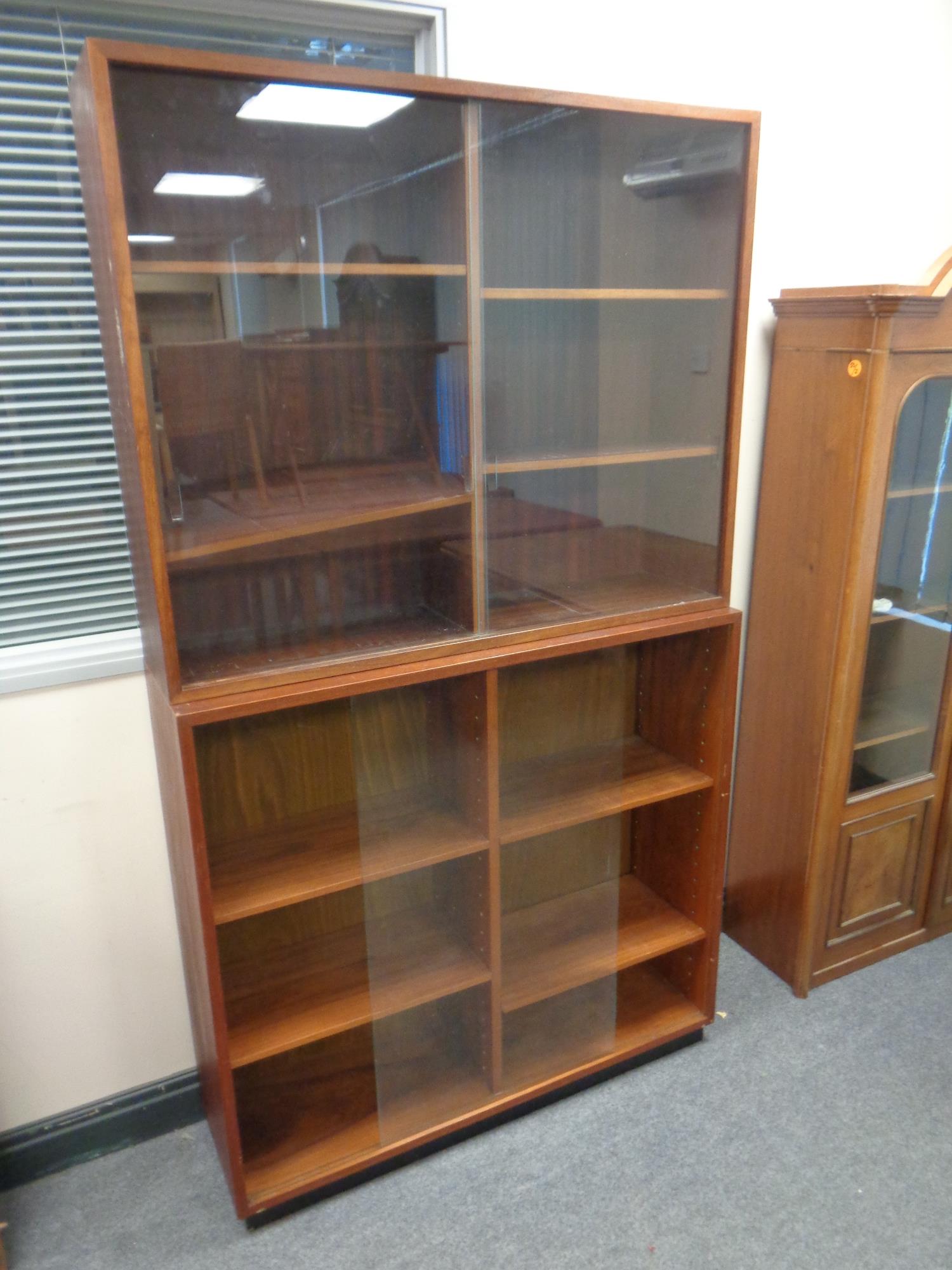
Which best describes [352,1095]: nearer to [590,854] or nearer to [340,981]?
[340,981]

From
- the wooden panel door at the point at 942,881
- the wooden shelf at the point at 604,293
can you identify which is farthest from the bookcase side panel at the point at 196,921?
the wooden panel door at the point at 942,881

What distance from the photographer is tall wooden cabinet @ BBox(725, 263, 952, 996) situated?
6.36 ft

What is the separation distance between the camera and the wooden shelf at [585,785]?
1.87 metres

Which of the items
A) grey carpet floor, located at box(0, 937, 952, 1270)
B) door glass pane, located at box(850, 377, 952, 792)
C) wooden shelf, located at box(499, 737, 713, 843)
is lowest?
grey carpet floor, located at box(0, 937, 952, 1270)

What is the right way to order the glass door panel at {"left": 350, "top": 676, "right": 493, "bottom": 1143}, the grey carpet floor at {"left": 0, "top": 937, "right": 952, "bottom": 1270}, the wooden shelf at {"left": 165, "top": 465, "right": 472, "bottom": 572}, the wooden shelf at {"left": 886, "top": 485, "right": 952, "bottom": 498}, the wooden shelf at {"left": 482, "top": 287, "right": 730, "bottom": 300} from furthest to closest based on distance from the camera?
the wooden shelf at {"left": 886, "top": 485, "right": 952, "bottom": 498} < the glass door panel at {"left": 350, "top": 676, "right": 493, "bottom": 1143} < the grey carpet floor at {"left": 0, "top": 937, "right": 952, "bottom": 1270} < the wooden shelf at {"left": 482, "top": 287, "right": 730, "bottom": 300} < the wooden shelf at {"left": 165, "top": 465, "right": 472, "bottom": 572}

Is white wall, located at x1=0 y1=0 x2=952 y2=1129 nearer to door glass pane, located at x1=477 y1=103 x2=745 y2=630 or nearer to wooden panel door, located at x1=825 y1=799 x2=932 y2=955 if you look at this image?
door glass pane, located at x1=477 y1=103 x2=745 y2=630

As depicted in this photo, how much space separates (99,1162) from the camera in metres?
1.88

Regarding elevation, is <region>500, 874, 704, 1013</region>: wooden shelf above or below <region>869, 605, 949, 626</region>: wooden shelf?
below

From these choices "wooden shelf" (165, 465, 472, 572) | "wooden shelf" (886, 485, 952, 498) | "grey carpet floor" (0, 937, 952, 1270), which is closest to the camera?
"wooden shelf" (165, 465, 472, 572)

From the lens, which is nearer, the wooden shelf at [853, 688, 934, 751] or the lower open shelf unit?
the lower open shelf unit

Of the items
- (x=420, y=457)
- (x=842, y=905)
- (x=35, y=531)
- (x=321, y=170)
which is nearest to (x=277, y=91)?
(x=321, y=170)

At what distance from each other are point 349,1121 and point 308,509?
1.25 m

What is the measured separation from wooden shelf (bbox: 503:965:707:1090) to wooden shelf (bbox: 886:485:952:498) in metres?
1.29

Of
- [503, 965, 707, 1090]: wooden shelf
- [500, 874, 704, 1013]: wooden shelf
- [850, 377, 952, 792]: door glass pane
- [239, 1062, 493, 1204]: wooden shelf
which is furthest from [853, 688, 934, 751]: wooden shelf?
[239, 1062, 493, 1204]: wooden shelf
